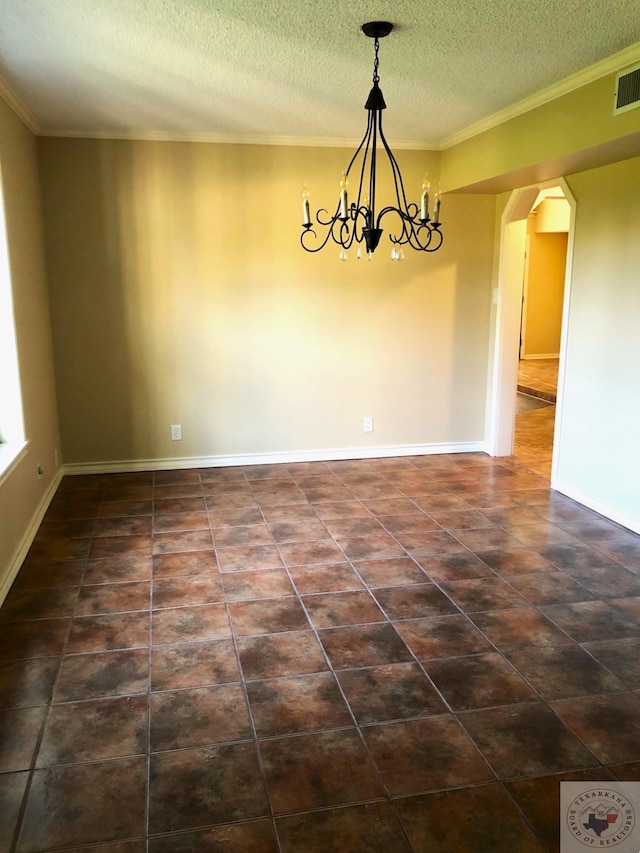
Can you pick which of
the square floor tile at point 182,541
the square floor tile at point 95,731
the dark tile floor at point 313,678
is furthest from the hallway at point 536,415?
the square floor tile at point 95,731

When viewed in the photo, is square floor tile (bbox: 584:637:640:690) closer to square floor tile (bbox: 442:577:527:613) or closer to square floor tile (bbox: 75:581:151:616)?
square floor tile (bbox: 442:577:527:613)

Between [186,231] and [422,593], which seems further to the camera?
[186,231]

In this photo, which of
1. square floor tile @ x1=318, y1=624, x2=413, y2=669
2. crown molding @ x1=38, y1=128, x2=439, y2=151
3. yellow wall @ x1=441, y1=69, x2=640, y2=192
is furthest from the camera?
crown molding @ x1=38, y1=128, x2=439, y2=151

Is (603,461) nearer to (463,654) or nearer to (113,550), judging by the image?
(463,654)

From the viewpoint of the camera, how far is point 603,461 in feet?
14.1

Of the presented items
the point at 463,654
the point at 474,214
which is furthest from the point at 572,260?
the point at 463,654

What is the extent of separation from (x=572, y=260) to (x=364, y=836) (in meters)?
3.80

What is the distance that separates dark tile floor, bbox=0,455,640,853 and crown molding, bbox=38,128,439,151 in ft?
8.92

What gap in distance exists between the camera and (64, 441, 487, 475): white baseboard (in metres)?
5.29

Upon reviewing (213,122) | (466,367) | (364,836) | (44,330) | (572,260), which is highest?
(213,122)

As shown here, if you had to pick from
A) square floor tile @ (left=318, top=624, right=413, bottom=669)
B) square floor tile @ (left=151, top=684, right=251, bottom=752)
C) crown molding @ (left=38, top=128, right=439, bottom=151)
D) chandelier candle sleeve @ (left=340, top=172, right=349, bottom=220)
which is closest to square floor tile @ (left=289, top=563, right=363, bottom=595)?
square floor tile @ (left=318, top=624, right=413, bottom=669)

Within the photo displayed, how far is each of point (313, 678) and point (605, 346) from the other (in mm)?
2894

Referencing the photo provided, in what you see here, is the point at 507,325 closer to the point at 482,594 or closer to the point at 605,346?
the point at 605,346

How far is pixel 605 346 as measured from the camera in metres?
4.21
